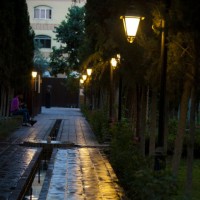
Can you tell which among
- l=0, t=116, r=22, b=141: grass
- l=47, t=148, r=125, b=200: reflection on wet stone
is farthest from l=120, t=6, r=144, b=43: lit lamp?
l=0, t=116, r=22, b=141: grass

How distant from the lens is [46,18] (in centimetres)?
7144

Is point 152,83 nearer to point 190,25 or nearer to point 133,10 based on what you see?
point 133,10

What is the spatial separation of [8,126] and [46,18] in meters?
51.0

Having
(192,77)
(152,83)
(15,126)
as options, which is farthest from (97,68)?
(192,77)

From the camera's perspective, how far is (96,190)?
29.9ft

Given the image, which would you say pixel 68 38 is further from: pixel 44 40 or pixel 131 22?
pixel 131 22

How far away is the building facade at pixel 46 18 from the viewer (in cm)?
7088

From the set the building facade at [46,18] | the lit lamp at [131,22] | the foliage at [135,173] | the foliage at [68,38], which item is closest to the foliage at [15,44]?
the foliage at [135,173]

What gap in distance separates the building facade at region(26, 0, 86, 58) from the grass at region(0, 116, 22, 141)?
46.3 m

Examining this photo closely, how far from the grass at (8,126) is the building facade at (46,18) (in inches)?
1824

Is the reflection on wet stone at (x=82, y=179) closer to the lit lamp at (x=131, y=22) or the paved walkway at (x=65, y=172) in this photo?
the paved walkway at (x=65, y=172)

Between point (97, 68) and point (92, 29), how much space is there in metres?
6.75

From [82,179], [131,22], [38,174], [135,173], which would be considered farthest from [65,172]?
[135,173]

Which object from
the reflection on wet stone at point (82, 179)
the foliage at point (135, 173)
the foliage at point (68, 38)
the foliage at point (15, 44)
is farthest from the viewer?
the foliage at point (68, 38)
